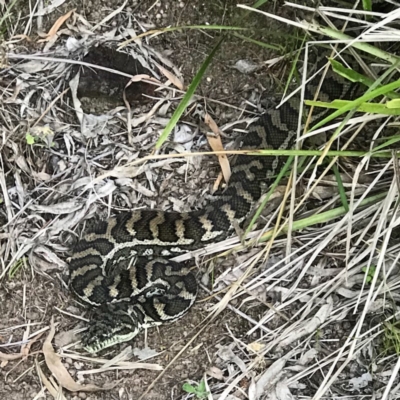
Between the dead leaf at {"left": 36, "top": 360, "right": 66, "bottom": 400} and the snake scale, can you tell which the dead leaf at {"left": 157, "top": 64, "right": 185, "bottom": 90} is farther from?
the dead leaf at {"left": 36, "top": 360, "right": 66, "bottom": 400}

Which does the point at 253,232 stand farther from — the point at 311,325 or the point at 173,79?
the point at 173,79

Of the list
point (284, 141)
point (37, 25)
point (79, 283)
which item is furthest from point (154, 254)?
point (37, 25)

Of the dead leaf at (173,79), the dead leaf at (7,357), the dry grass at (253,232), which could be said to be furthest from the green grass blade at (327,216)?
the dead leaf at (7,357)

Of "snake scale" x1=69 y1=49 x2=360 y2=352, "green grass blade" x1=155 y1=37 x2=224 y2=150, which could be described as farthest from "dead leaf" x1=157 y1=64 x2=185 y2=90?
"green grass blade" x1=155 y1=37 x2=224 y2=150

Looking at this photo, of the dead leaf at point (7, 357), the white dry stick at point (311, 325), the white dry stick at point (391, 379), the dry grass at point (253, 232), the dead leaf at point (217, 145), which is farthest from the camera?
the dead leaf at point (217, 145)

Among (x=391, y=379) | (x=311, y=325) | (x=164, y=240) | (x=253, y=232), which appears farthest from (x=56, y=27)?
(x=391, y=379)

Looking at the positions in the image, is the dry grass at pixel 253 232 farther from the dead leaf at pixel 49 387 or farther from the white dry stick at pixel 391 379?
the dead leaf at pixel 49 387
